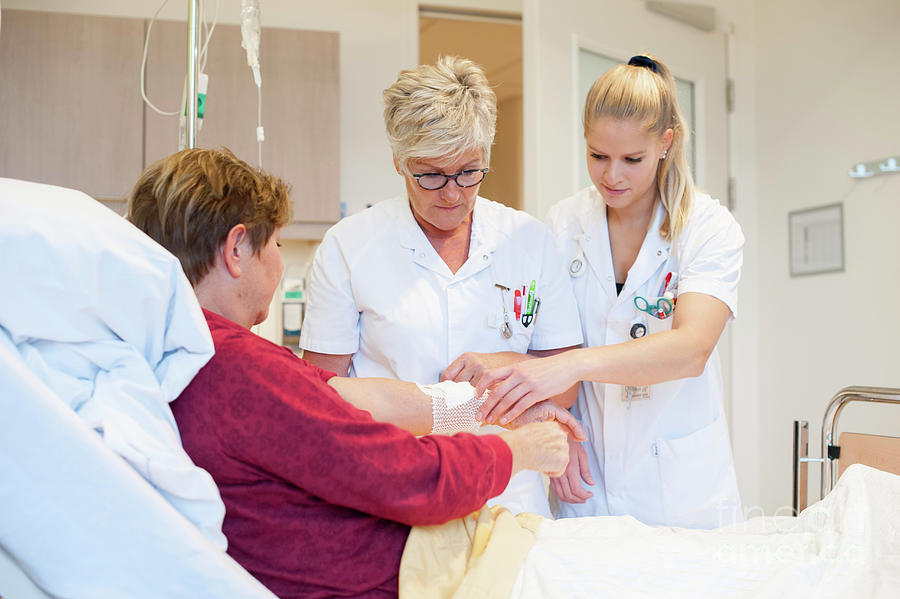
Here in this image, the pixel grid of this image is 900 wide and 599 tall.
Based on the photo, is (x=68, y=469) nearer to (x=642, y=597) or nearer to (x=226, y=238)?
(x=226, y=238)

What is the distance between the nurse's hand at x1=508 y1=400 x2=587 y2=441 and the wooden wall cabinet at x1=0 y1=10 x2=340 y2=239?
6.50 ft

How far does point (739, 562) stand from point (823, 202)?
268 cm

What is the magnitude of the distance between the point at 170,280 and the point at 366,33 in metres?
3.05

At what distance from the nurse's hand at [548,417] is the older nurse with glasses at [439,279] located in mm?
63

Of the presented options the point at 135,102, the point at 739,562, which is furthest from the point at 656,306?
the point at 135,102

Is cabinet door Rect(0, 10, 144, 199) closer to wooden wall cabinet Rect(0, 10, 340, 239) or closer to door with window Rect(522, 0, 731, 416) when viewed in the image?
wooden wall cabinet Rect(0, 10, 340, 239)

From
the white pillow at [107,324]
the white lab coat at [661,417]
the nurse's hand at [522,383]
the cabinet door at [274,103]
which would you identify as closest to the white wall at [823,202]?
the white lab coat at [661,417]

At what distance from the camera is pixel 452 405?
1.53 metres

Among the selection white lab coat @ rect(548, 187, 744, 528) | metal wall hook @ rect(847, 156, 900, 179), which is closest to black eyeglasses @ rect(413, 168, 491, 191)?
white lab coat @ rect(548, 187, 744, 528)

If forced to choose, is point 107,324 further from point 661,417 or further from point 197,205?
point 661,417

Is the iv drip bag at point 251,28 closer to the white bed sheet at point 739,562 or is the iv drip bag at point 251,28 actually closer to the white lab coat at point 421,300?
the white lab coat at point 421,300

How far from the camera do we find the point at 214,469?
3.55 feet

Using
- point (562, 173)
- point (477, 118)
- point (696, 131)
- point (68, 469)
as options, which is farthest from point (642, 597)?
point (696, 131)

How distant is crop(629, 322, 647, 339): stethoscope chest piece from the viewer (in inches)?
69.6
